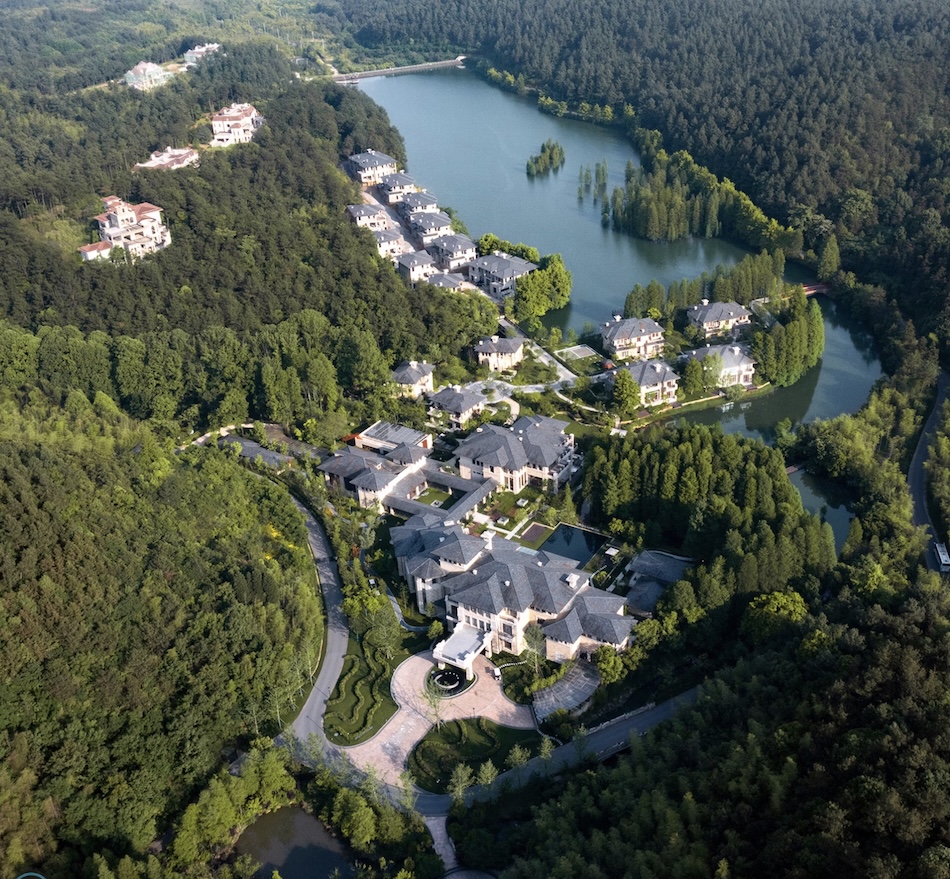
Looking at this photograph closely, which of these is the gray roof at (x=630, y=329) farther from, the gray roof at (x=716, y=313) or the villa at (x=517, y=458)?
the villa at (x=517, y=458)

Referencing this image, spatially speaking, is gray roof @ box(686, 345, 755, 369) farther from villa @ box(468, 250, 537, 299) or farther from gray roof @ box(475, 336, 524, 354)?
villa @ box(468, 250, 537, 299)

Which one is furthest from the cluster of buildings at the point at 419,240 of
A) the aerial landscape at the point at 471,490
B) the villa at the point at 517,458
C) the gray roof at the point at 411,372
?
the villa at the point at 517,458

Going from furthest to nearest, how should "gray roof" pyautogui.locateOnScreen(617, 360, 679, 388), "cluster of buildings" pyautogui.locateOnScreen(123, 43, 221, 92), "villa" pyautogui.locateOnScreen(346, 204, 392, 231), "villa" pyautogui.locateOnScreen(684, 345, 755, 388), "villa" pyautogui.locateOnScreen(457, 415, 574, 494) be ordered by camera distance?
1. "cluster of buildings" pyautogui.locateOnScreen(123, 43, 221, 92)
2. "villa" pyautogui.locateOnScreen(346, 204, 392, 231)
3. "villa" pyautogui.locateOnScreen(684, 345, 755, 388)
4. "gray roof" pyautogui.locateOnScreen(617, 360, 679, 388)
5. "villa" pyautogui.locateOnScreen(457, 415, 574, 494)

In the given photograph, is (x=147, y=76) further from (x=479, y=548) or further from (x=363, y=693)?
(x=363, y=693)

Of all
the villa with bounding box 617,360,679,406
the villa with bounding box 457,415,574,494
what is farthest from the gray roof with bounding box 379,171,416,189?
the villa with bounding box 457,415,574,494

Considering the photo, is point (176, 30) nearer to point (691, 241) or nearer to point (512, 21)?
point (512, 21)

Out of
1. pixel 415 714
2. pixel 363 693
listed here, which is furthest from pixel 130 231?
pixel 415 714
